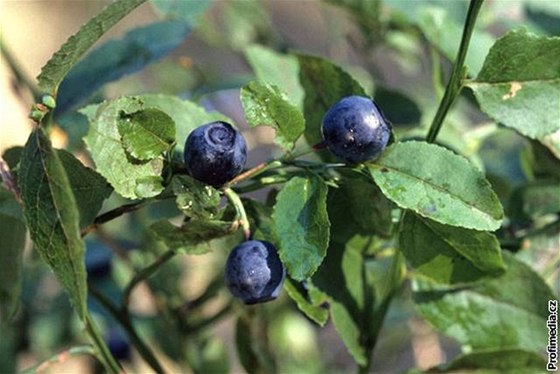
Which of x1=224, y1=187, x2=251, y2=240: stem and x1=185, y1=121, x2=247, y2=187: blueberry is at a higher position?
x1=185, y1=121, x2=247, y2=187: blueberry

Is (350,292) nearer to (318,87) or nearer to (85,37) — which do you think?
(318,87)

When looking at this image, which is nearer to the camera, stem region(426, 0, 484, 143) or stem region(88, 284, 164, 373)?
stem region(426, 0, 484, 143)

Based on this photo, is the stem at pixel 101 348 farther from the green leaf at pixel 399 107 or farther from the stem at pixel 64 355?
the green leaf at pixel 399 107

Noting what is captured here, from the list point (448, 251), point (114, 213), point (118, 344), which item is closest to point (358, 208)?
point (448, 251)

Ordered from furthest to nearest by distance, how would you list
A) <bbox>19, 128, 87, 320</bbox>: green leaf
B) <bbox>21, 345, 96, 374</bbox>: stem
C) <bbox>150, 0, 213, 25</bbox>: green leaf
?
<bbox>150, 0, 213, 25</bbox>: green leaf → <bbox>21, 345, 96, 374</bbox>: stem → <bbox>19, 128, 87, 320</bbox>: green leaf

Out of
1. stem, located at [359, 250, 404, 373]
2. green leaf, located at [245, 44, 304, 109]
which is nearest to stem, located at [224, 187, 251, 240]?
stem, located at [359, 250, 404, 373]

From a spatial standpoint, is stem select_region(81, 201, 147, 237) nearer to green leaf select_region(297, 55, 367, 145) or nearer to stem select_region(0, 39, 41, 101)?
green leaf select_region(297, 55, 367, 145)

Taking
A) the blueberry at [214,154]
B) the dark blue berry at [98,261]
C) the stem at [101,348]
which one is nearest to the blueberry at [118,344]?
the dark blue berry at [98,261]

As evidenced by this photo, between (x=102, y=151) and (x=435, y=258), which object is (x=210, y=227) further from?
(x=435, y=258)
